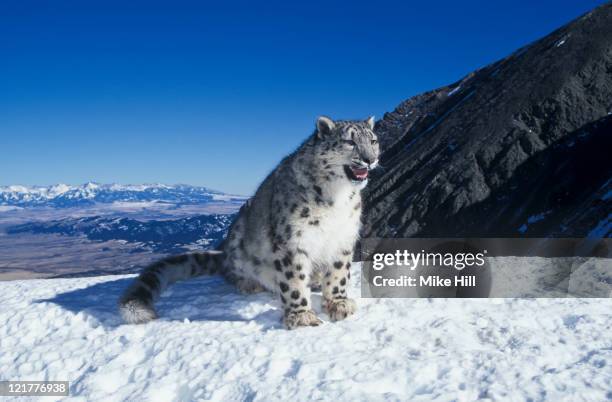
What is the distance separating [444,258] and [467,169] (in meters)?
118

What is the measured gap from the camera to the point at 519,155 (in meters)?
119

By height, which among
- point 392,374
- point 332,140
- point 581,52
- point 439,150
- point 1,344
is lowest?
point 1,344

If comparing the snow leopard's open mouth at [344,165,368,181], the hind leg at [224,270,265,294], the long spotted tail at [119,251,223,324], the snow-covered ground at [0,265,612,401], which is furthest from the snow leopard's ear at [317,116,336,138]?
the long spotted tail at [119,251,223,324]

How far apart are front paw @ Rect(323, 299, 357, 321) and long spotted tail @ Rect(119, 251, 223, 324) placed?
3451 millimetres

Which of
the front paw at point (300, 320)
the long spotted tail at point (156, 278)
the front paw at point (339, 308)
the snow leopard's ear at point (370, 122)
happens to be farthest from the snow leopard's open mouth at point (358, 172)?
the long spotted tail at point (156, 278)

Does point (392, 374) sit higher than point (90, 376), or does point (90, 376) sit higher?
point (392, 374)

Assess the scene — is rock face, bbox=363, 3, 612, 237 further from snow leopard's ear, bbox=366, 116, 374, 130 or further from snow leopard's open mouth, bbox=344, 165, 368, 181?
snow leopard's open mouth, bbox=344, 165, 368, 181

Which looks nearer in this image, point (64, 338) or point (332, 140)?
point (332, 140)

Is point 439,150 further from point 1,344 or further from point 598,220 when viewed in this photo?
point 1,344

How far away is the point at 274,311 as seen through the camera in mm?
9758

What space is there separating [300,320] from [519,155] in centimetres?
12251

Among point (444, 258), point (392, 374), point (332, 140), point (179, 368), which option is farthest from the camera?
point (444, 258)

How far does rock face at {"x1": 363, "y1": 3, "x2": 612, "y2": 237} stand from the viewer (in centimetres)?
9656

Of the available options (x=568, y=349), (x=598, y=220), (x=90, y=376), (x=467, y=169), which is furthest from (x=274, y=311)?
(x=467, y=169)
